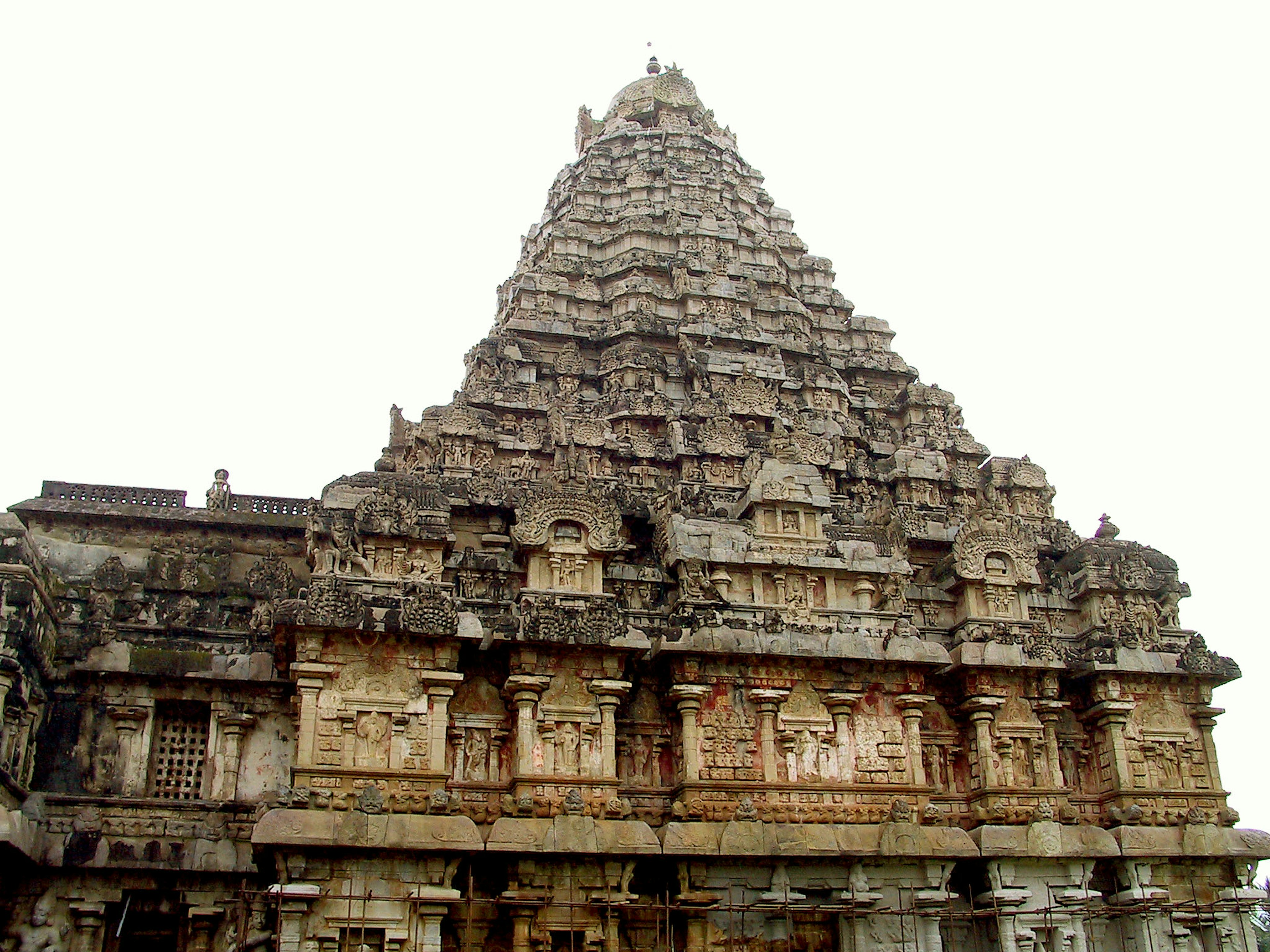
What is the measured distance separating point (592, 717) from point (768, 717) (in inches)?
122

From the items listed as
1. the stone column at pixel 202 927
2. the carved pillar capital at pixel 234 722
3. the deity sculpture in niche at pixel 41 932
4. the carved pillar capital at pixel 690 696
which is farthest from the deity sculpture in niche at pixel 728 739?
the deity sculpture in niche at pixel 41 932

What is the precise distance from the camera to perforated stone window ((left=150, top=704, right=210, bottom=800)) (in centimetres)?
2052

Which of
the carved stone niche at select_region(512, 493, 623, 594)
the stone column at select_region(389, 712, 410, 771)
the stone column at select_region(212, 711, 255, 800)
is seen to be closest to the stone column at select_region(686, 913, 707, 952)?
the stone column at select_region(389, 712, 410, 771)

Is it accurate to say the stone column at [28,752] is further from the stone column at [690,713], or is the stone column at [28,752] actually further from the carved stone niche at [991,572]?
the carved stone niche at [991,572]

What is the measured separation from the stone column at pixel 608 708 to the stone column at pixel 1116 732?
30.9 feet

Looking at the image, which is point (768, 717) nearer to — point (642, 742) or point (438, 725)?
point (642, 742)

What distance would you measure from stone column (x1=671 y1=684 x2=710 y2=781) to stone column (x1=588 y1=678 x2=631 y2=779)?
2.95 feet

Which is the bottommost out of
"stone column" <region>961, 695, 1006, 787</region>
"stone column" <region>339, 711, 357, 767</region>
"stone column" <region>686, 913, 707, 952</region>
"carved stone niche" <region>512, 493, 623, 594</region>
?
"stone column" <region>686, 913, 707, 952</region>

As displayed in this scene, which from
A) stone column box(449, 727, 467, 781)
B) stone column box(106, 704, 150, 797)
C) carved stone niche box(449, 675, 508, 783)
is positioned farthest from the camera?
stone column box(106, 704, 150, 797)

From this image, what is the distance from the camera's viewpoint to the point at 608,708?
64.2 feet

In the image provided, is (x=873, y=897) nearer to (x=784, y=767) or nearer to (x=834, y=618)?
(x=784, y=767)

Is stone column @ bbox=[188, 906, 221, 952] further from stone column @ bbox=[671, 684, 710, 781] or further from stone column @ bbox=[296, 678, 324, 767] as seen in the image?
stone column @ bbox=[671, 684, 710, 781]

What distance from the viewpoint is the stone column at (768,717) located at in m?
19.9

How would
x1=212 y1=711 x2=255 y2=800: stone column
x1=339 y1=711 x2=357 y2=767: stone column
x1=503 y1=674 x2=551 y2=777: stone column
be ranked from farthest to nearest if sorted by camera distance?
x1=212 y1=711 x2=255 y2=800: stone column < x1=503 y1=674 x2=551 y2=777: stone column < x1=339 y1=711 x2=357 y2=767: stone column
